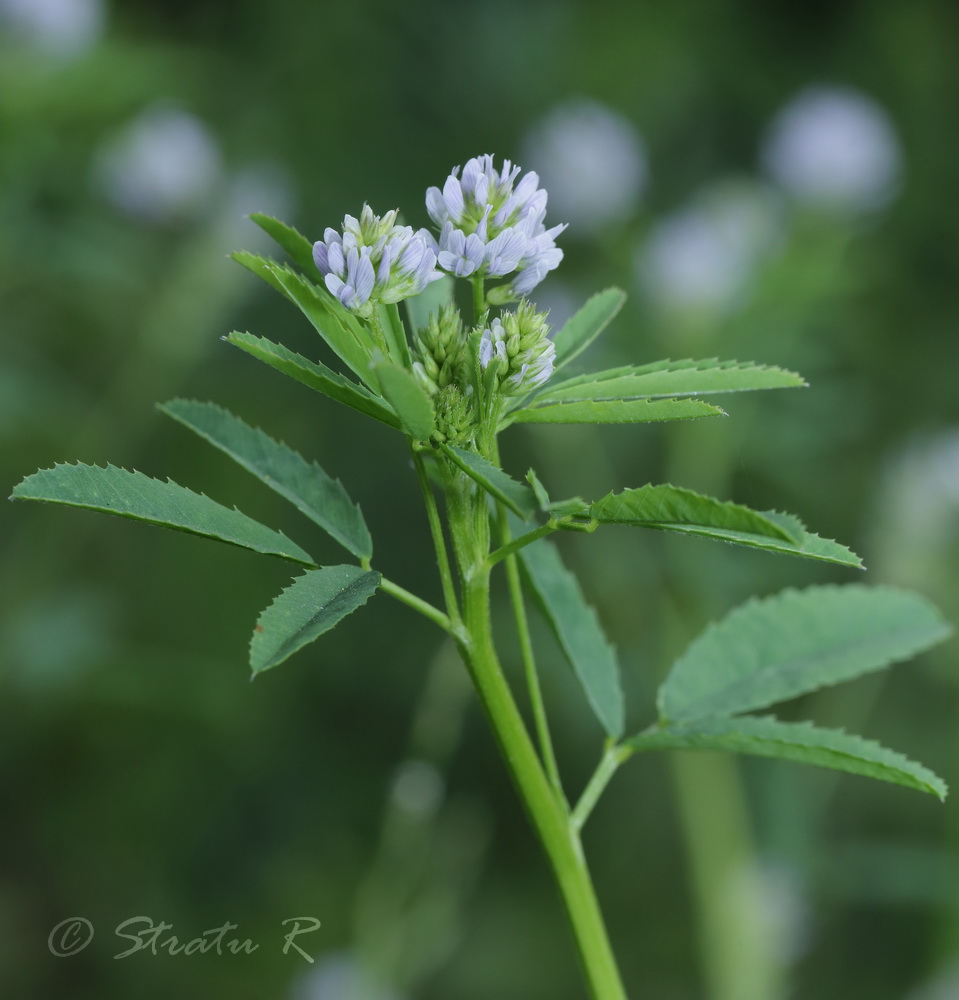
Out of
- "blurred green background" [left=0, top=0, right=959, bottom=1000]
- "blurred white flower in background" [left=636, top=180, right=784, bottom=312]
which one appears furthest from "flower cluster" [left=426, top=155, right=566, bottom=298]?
"blurred white flower in background" [left=636, top=180, right=784, bottom=312]

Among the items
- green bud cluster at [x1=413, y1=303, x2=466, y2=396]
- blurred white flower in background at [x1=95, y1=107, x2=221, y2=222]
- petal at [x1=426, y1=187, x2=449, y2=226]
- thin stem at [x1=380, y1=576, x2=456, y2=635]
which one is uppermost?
blurred white flower in background at [x1=95, y1=107, x2=221, y2=222]

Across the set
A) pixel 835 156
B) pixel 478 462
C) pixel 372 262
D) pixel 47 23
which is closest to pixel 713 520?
pixel 478 462

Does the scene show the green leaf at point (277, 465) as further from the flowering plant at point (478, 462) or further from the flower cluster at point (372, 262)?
the flower cluster at point (372, 262)

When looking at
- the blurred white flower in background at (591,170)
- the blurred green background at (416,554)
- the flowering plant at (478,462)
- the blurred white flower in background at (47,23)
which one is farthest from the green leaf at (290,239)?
the blurred white flower in background at (591,170)

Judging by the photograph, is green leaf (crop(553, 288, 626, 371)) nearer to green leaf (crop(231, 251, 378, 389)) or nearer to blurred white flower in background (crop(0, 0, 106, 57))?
green leaf (crop(231, 251, 378, 389))

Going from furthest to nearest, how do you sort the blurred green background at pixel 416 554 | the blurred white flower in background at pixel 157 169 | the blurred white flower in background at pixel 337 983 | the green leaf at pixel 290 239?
the blurred white flower in background at pixel 157 169
the blurred green background at pixel 416 554
the blurred white flower in background at pixel 337 983
the green leaf at pixel 290 239

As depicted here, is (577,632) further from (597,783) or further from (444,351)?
(444,351)
